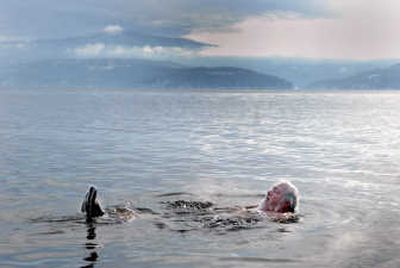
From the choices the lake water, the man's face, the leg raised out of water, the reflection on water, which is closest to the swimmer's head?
the man's face

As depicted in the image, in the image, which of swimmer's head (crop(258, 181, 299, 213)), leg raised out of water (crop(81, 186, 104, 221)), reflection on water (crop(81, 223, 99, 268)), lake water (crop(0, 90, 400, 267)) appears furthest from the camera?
swimmer's head (crop(258, 181, 299, 213))

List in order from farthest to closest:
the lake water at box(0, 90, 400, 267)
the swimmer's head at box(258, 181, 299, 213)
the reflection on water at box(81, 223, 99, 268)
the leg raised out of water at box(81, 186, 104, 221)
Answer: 1. the swimmer's head at box(258, 181, 299, 213)
2. the leg raised out of water at box(81, 186, 104, 221)
3. the lake water at box(0, 90, 400, 267)
4. the reflection on water at box(81, 223, 99, 268)

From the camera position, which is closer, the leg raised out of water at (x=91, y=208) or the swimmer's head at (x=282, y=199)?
the leg raised out of water at (x=91, y=208)

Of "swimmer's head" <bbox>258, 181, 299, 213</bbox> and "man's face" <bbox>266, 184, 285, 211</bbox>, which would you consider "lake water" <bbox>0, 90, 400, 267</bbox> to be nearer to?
"swimmer's head" <bbox>258, 181, 299, 213</bbox>

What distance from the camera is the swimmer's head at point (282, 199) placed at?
2223 cm

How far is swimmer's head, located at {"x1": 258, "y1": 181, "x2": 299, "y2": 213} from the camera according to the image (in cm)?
2223

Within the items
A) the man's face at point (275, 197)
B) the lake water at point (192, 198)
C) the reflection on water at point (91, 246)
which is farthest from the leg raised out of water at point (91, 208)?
the man's face at point (275, 197)

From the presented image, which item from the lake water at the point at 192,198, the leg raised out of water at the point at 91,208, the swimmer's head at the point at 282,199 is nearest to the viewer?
the lake water at the point at 192,198

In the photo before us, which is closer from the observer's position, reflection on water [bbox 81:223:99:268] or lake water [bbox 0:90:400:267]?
reflection on water [bbox 81:223:99:268]

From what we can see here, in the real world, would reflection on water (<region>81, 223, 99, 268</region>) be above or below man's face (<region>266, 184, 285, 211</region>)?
below

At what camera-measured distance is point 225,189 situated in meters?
27.9

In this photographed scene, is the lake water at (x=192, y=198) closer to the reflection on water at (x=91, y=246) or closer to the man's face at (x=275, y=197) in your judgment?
the reflection on water at (x=91, y=246)

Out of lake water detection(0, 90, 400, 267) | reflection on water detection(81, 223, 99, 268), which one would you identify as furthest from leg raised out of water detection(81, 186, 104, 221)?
reflection on water detection(81, 223, 99, 268)

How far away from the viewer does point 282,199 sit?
72.8ft
